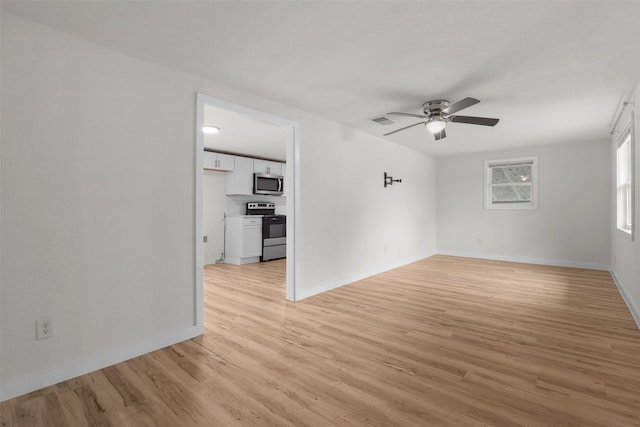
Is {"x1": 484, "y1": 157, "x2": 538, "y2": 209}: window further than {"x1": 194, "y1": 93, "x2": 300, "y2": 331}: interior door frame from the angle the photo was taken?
Yes

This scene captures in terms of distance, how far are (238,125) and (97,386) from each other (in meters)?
3.29

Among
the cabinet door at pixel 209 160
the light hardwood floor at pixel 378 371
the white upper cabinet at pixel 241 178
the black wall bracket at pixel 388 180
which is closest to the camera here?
the light hardwood floor at pixel 378 371

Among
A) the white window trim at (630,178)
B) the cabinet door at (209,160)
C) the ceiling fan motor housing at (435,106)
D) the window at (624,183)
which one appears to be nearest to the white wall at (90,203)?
the ceiling fan motor housing at (435,106)

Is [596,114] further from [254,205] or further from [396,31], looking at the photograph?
[254,205]

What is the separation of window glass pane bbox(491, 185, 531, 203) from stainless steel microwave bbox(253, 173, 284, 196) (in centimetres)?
445

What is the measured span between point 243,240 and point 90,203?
404cm

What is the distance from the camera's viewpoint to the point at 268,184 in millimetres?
6992

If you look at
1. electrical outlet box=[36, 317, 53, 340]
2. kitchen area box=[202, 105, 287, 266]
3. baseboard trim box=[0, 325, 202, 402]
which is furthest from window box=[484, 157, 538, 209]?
electrical outlet box=[36, 317, 53, 340]

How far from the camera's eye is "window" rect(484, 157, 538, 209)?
6152 mm

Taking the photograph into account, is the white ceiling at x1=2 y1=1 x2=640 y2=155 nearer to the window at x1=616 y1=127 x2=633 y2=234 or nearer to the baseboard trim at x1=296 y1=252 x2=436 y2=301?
the window at x1=616 y1=127 x2=633 y2=234

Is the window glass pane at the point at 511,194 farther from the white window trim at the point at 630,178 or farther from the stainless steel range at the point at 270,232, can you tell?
the stainless steel range at the point at 270,232

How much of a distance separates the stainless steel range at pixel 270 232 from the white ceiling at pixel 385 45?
11.3 ft

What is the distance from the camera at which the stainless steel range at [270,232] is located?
654 cm

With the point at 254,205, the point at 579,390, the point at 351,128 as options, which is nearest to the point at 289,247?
the point at 351,128
